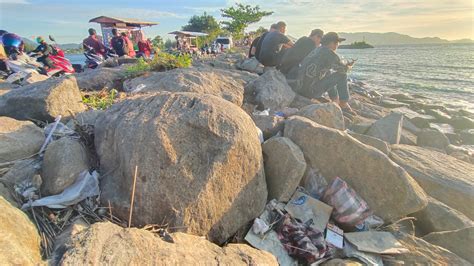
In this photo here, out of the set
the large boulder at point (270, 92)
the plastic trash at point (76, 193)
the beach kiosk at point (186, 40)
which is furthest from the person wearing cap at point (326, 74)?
the beach kiosk at point (186, 40)

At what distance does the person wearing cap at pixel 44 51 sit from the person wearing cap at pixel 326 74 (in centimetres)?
772

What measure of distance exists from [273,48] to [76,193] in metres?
6.65

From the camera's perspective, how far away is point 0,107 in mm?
3520

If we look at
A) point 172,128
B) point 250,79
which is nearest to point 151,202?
point 172,128

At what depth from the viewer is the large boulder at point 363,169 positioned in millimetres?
3215

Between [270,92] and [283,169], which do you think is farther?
[270,92]

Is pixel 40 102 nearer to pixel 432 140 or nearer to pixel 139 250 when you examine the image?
pixel 139 250

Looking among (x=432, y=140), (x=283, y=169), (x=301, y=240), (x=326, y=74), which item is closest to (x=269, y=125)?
(x=283, y=169)

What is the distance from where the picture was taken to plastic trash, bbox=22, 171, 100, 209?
2.32m

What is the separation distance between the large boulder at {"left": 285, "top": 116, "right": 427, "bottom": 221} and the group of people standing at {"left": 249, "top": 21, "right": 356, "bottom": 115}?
3.19 meters

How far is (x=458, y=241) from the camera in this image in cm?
312

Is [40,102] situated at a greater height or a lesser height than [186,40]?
greater

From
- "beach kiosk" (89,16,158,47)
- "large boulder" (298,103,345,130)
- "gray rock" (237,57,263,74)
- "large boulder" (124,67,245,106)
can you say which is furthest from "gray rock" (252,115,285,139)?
"beach kiosk" (89,16,158,47)

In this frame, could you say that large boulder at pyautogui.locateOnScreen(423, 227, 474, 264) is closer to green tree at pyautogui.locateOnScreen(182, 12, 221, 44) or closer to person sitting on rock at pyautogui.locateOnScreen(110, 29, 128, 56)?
person sitting on rock at pyautogui.locateOnScreen(110, 29, 128, 56)
